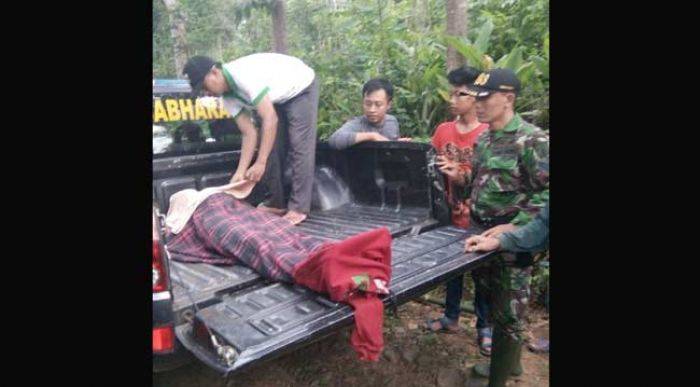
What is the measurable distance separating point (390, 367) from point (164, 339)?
1064 millimetres

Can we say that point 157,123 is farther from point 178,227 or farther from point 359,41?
point 359,41

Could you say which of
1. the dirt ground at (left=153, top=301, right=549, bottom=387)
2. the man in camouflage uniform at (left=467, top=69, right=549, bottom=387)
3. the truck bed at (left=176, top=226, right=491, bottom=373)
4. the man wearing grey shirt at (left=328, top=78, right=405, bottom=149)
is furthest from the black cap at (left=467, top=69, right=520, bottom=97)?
the dirt ground at (left=153, top=301, right=549, bottom=387)

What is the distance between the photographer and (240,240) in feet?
5.82

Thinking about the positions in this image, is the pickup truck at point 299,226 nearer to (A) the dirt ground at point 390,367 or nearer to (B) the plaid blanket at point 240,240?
(B) the plaid blanket at point 240,240

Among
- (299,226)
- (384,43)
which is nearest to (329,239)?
(299,226)

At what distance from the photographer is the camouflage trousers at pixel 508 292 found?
176 cm

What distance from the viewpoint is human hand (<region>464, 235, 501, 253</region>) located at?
66.9 inches

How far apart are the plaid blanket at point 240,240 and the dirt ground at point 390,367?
39 centimetres

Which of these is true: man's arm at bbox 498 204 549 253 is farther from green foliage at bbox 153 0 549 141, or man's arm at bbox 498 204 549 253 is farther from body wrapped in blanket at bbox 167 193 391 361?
green foliage at bbox 153 0 549 141

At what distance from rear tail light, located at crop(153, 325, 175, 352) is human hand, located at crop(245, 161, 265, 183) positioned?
1.14m

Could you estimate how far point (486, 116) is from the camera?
1772 mm

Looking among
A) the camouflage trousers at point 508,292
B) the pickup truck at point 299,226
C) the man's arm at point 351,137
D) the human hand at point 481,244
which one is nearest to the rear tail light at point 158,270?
the pickup truck at point 299,226

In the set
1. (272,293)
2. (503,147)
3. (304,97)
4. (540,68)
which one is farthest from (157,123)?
(540,68)

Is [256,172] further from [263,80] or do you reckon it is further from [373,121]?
[373,121]
